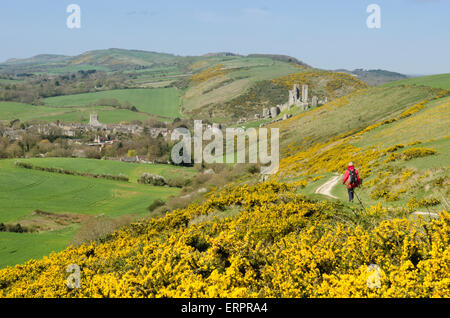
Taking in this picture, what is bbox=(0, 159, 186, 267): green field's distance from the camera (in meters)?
43.5

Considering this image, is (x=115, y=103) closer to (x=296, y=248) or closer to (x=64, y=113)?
(x=64, y=113)

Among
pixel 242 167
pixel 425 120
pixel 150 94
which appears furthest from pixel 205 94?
pixel 425 120

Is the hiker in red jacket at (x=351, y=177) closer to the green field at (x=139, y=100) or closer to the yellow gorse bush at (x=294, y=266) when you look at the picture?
the yellow gorse bush at (x=294, y=266)

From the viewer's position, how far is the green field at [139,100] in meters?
166

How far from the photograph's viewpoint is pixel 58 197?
6525 cm

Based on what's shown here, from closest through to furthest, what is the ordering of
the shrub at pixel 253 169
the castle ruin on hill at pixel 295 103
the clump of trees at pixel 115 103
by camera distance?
the shrub at pixel 253 169 → the castle ruin on hill at pixel 295 103 → the clump of trees at pixel 115 103

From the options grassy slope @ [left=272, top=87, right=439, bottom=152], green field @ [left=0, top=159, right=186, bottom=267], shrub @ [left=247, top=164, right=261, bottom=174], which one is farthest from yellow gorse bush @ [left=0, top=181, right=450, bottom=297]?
grassy slope @ [left=272, top=87, right=439, bottom=152]

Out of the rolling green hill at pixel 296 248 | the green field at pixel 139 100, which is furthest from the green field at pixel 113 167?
the green field at pixel 139 100

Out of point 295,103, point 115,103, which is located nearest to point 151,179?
point 295,103

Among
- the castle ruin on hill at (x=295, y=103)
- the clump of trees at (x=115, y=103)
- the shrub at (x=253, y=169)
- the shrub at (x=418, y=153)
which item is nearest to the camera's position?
the shrub at (x=418, y=153)

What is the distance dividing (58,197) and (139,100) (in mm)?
126125

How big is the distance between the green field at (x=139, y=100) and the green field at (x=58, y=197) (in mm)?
82493

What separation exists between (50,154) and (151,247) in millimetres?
98344

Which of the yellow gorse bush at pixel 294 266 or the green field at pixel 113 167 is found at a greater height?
the yellow gorse bush at pixel 294 266
